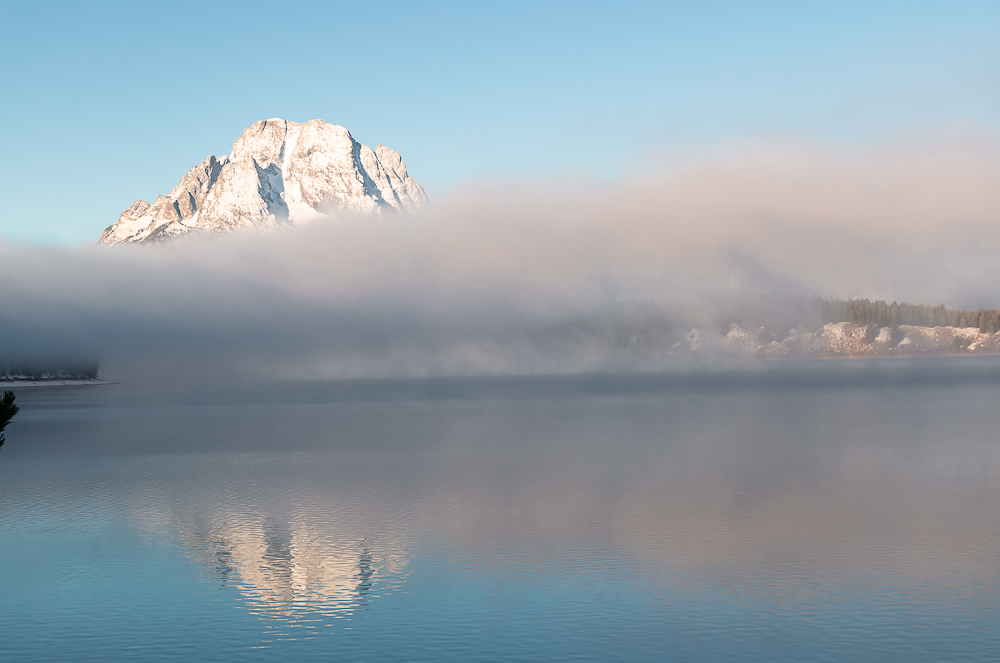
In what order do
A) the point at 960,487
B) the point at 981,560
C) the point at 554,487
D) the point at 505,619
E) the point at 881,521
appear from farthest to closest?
the point at 554,487
the point at 960,487
the point at 881,521
the point at 981,560
the point at 505,619

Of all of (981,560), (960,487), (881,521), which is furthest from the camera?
(960,487)

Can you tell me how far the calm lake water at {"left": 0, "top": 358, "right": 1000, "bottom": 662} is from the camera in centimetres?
3278

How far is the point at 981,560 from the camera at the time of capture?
4309 centimetres

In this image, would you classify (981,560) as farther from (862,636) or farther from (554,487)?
(554,487)

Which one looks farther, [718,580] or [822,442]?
[822,442]

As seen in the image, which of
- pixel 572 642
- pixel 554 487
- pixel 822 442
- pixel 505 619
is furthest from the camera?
pixel 822 442

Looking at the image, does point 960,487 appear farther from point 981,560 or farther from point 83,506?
point 83,506

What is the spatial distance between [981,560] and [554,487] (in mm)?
33806

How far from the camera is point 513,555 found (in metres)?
46.0

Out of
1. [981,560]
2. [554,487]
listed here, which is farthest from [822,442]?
[981,560]

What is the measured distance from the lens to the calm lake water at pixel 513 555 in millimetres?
32781

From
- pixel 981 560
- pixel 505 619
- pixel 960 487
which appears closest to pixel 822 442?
pixel 960 487

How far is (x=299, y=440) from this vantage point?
12412cm

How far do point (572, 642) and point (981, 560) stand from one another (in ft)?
77.6
